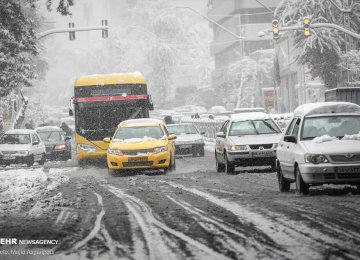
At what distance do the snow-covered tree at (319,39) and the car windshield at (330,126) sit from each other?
28276 millimetres

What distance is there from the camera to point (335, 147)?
13172mm

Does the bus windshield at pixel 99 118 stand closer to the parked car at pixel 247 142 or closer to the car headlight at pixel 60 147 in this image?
the parked car at pixel 247 142

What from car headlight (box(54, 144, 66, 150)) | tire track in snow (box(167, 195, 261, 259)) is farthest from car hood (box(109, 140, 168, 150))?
car headlight (box(54, 144, 66, 150))

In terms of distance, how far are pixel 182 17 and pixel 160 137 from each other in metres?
81.1

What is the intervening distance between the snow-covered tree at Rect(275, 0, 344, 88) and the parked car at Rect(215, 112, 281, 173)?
21.0 meters

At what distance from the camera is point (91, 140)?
26984mm

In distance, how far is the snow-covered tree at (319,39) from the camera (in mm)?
42784

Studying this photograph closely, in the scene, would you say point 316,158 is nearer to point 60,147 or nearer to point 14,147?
point 14,147

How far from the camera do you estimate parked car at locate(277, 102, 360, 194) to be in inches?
512

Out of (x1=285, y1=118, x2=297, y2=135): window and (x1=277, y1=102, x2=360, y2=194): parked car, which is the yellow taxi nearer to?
(x1=277, y1=102, x2=360, y2=194): parked car

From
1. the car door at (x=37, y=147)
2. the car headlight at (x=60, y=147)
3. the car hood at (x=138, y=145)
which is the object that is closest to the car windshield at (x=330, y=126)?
the car hood at (x=138, y=145)

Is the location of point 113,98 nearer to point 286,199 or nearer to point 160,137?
point 160,137

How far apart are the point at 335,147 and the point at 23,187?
7598 mm

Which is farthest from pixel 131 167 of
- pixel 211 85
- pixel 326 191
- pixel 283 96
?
pixel 211 85
